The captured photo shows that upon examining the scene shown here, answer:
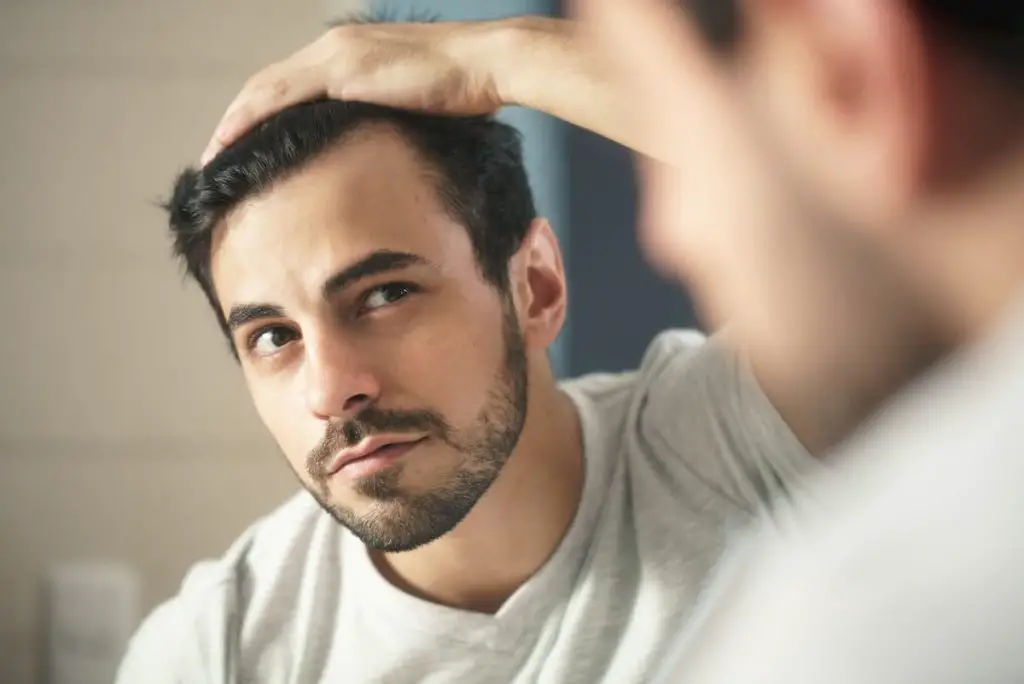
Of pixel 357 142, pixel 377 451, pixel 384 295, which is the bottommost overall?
pixel 377 451

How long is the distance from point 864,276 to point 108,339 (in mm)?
568

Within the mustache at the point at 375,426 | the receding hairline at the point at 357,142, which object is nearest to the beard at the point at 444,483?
the mustache at the point at 375,426

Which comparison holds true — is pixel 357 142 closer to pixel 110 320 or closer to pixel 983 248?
pixel 110 320

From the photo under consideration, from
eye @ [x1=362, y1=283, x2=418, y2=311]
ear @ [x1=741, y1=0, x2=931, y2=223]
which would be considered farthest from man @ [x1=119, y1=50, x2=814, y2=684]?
ear @ [x1=741, y1=0, x2=931, y2=223]

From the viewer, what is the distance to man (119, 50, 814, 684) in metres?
0.57

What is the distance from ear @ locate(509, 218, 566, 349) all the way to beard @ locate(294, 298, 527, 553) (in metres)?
0.01

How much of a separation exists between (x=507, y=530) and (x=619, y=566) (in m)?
0.09

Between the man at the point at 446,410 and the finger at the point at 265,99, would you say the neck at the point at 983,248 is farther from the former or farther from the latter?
the finger at the point at 265,99

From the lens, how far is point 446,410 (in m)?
0.58

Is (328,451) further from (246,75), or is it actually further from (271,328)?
(246,75)

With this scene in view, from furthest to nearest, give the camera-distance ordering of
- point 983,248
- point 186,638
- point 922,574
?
1. point 186,638
2. point 983,248
3. point 922,574

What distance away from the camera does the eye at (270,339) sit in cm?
59

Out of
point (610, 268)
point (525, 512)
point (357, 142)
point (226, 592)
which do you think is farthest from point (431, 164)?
point (226, 592)

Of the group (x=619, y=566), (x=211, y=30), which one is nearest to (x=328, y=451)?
(x=619, y=566)
